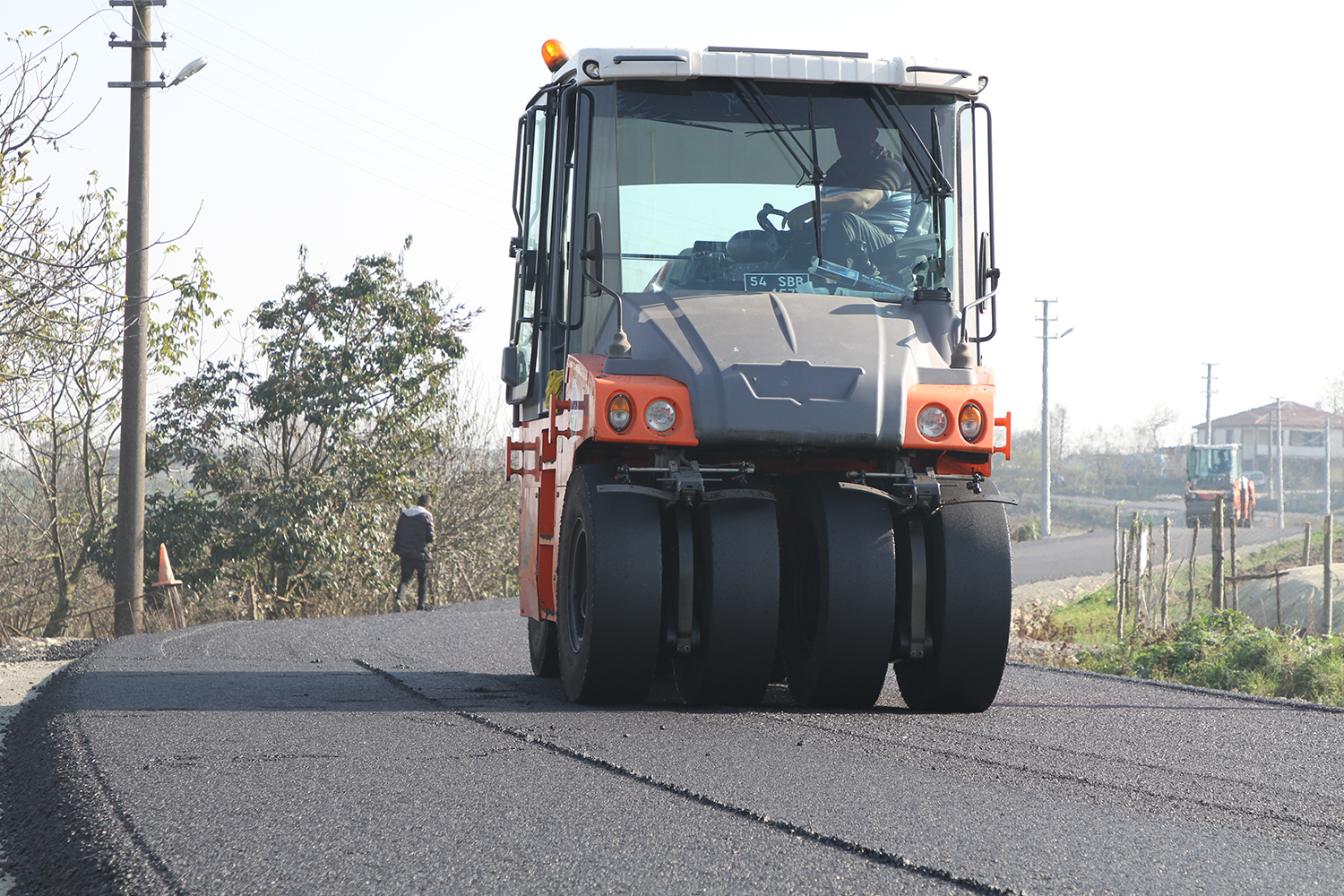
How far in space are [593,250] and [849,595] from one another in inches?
77.0

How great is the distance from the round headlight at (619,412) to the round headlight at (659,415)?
77 millimetres

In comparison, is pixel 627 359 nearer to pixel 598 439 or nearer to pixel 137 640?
pixel 598 439

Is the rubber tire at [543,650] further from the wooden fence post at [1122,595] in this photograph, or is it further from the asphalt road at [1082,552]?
the asphalt road at [1082,552]

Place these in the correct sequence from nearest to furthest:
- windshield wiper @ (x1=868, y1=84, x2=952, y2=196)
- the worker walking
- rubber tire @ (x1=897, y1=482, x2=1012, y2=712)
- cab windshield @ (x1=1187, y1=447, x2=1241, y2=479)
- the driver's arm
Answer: rubber tire @ (x1=897, y1=482, x2=1012, y2=712) < the driver's arm < windshield wiper @ (x1=868, y1=84, x2=952, y2=196) < the worker walking < cab windshield @ (x1=1187, y1=447, x2=1241, y2=479)

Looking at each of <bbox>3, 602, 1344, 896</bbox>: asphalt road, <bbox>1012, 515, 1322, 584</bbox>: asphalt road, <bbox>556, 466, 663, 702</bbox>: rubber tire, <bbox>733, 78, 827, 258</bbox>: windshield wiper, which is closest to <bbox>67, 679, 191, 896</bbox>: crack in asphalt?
<bbox>3, 602, 1344, 896</bbox>: asphalt road

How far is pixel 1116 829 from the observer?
3.54 meters

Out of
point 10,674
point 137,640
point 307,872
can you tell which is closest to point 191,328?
point 137,640

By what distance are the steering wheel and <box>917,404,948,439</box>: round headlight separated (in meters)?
1.24

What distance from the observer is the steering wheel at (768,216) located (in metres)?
6.27

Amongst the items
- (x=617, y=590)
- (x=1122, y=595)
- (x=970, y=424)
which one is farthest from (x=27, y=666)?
(x=1122, y=595)

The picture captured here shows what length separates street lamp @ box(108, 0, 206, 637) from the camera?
1448 cm

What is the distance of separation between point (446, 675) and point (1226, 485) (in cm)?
4366

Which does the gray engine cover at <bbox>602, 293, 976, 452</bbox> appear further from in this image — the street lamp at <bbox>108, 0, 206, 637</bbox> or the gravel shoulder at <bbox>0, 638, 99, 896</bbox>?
the street lamp at <bbox>108, 0, 206, 637</bbox>

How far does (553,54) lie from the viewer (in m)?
6.84
